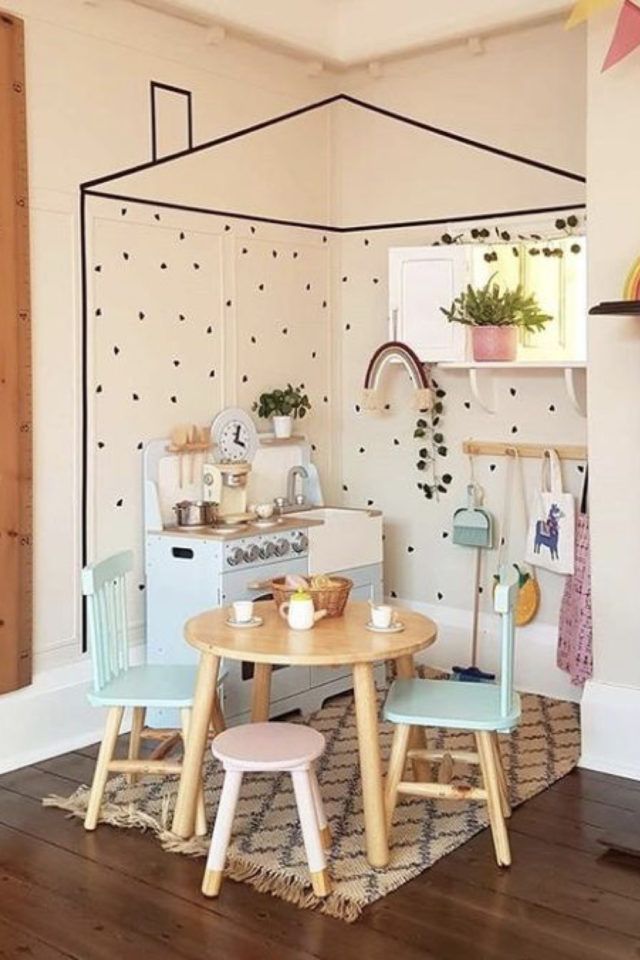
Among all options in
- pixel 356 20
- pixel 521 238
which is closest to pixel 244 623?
pixel 521 238

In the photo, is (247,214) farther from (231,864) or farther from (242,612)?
(231,864)

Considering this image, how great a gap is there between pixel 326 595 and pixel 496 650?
177 centimetres

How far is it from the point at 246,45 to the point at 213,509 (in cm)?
203

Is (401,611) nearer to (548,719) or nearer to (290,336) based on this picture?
(548,719)

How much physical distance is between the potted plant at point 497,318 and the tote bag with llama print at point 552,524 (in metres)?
0.52

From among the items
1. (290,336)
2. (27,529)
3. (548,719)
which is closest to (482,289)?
(290,336)

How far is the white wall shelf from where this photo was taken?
4516mm

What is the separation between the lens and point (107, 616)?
361cm

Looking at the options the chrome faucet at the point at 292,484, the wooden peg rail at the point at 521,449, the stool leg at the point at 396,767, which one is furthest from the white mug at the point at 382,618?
the chrome faucet at the point at 292,484

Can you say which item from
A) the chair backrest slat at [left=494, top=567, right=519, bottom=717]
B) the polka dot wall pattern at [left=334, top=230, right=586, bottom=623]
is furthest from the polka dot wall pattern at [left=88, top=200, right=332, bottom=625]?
the chair backrest slat at [left=494, top=567, right=519, bottom=717]

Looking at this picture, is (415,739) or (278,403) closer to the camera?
(415,739)

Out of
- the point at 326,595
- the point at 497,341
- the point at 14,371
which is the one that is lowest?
the point at 326,595

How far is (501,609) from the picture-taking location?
3193 millimetres

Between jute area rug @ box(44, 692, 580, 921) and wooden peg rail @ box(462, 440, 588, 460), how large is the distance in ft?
3.70
